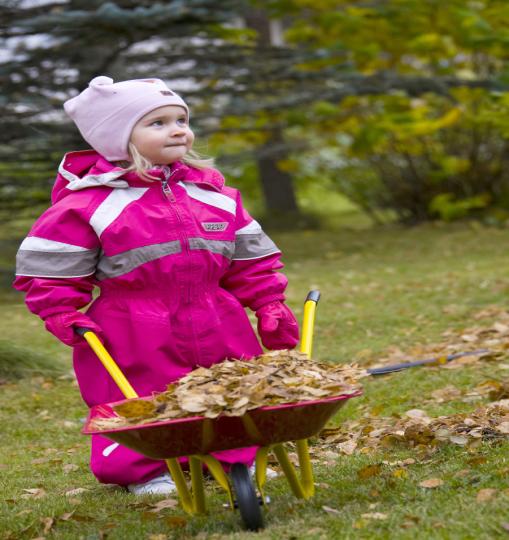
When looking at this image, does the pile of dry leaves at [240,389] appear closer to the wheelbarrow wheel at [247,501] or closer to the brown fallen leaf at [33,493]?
the wheelbarrow wheel at [247,501]

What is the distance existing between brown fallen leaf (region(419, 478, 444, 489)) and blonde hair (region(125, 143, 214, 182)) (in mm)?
1481

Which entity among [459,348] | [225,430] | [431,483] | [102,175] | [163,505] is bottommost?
[459,348]

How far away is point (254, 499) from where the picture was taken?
322 centimetres

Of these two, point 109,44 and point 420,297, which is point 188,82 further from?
point 420,297

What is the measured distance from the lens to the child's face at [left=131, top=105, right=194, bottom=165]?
3963 millimetres

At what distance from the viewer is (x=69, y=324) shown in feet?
12.0

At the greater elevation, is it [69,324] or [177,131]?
[177,131]

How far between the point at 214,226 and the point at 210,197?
133 millimetres

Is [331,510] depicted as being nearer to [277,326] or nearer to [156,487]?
[277,326]

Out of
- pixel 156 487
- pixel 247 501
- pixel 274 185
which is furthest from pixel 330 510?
pixel 274 185

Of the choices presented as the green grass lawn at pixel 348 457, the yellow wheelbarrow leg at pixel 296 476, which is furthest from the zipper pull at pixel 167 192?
the green grass lawn at pixel 348 457

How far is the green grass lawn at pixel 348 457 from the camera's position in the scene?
3.28 meters

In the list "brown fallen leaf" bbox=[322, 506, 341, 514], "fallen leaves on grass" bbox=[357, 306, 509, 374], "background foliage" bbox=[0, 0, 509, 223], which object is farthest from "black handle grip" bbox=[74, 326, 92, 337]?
"background foliage" bbox=[0, 0, 509, 223]

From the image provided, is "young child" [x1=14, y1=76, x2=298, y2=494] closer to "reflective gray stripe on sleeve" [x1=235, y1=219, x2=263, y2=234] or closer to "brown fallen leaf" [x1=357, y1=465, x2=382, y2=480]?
"reflective gray stripe on sleeve" [x1=235, y1=219, x2=263, y2=234]
